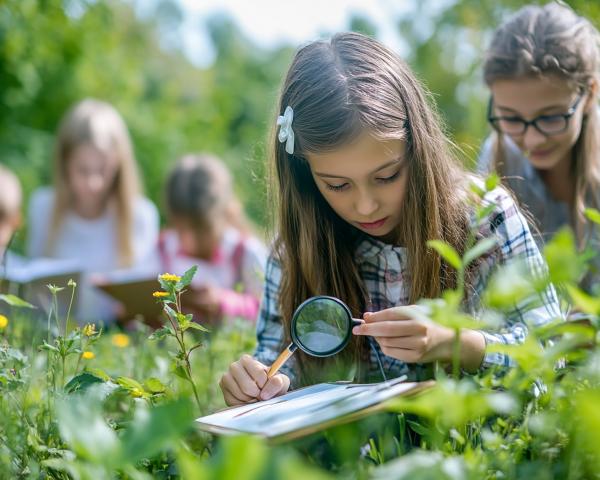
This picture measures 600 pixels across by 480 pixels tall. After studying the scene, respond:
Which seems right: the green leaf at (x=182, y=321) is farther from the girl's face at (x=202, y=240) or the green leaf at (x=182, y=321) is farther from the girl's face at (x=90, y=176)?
the girl's face at (x=90, y=176)

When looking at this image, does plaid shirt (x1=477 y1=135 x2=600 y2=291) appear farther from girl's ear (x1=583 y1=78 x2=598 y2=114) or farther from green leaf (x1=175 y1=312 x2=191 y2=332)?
green leaf (x1=175 y1=312 x2=191 y2=332)

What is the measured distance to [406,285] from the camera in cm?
208

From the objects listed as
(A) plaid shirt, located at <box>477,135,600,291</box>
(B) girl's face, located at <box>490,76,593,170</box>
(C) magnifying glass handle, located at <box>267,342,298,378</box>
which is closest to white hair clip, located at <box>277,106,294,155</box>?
(C) magnifying glass handle, located at <box>267,342,298,378</box>

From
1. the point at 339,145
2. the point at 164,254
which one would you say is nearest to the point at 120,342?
the point at 339,145

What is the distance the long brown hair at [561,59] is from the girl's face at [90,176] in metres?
3.16

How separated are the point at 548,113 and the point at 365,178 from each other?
3.87 ft

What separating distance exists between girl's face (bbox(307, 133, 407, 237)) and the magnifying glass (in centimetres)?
28

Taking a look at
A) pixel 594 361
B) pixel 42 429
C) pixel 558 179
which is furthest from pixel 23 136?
pixel 594 361

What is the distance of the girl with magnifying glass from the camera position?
6.15ft

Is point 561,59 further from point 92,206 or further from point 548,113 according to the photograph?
point 92,206

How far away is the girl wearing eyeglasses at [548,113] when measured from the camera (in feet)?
8.95

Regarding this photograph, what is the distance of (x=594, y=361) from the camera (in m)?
1.06

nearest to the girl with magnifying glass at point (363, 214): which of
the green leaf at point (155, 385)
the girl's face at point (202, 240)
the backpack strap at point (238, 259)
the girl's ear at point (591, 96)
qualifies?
the green leaf at point (155, 385)

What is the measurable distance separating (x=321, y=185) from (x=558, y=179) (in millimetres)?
1364
